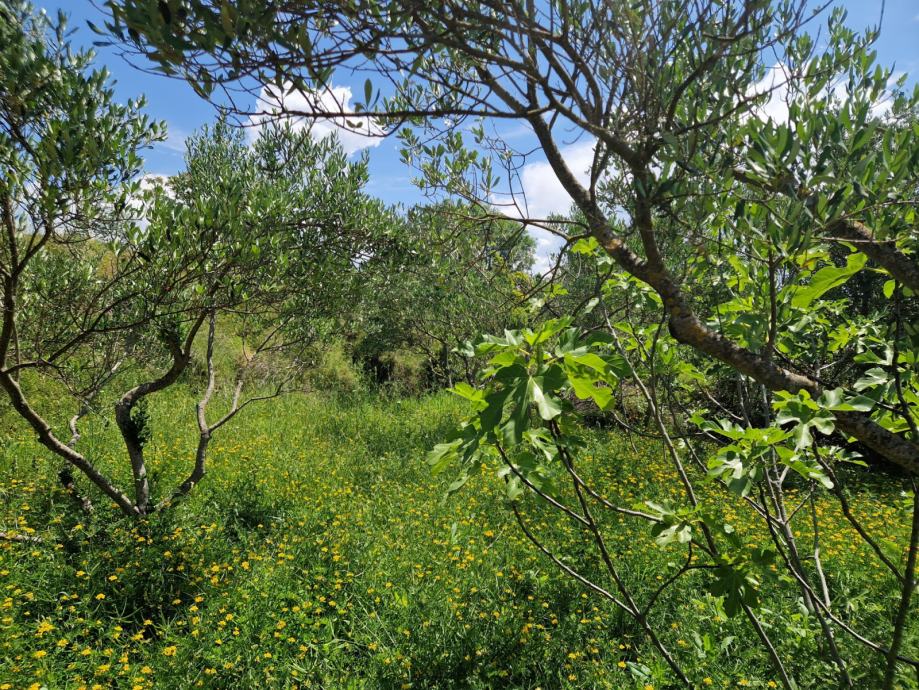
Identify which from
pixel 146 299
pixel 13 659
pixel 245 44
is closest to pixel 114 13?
pixel 245 44

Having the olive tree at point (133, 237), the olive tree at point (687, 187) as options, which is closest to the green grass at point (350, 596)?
the olive tree at point (133, 237)

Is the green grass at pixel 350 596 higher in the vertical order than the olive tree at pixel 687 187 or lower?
lower

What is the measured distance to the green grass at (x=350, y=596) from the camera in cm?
308

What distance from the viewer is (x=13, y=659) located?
2975 mm

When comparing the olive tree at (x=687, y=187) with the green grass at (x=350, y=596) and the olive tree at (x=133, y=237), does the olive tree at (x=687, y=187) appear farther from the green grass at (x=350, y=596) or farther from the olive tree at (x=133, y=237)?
the green grass at (x=350, y=596)

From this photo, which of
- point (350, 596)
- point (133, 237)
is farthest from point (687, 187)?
point (350, 596)

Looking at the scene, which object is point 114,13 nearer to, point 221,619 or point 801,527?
point 221,619

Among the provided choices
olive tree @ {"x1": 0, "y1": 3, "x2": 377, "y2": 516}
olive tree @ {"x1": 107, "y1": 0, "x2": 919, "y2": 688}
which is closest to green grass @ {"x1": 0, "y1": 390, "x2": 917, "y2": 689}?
olive tree @ {"x1": 0, "y1": 3, "x2": 377, "y2": 516}

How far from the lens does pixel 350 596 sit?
153 inches

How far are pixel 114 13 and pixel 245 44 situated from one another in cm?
34

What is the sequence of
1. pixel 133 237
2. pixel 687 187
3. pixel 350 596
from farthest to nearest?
pixel 350 596, pixel 133 237, pixel 687 187

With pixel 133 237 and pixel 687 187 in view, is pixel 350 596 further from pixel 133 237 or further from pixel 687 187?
pixel 687 187

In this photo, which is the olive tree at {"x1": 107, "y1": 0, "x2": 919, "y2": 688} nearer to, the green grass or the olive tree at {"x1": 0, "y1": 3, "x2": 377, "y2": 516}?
the olive tree at {"x1": 0, "y1": 3, "x2": 377, "y2": 516}

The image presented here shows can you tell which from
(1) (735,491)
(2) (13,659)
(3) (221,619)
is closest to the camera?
(1) (735,491)
